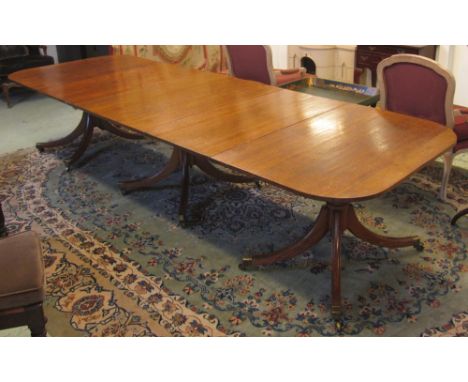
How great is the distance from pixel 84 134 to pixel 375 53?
2.63 metres

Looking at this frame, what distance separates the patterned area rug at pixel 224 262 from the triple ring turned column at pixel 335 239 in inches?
2.6

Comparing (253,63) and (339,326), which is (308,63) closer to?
(253,63)

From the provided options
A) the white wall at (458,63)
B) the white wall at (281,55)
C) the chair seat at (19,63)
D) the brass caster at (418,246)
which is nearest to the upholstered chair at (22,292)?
the brass caster at (418,246)

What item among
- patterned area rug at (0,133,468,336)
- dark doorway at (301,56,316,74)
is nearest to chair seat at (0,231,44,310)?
patterned area rug at (0,133,468,336)

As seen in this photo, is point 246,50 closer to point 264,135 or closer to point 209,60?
point 264,135

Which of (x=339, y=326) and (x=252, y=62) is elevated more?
(x=252, y=62)

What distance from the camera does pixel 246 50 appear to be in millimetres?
3863

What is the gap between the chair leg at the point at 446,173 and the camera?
2.96 metres

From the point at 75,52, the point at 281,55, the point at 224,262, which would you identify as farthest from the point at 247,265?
the point at 75,52

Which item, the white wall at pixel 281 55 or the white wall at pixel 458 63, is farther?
the white wall at pixel 281 55

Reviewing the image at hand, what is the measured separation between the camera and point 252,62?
388 centimetres

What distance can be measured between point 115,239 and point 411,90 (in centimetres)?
180

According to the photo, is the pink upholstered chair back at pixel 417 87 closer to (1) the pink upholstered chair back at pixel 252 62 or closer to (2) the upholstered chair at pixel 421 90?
(2) the upholstered chair at pixel 421 90

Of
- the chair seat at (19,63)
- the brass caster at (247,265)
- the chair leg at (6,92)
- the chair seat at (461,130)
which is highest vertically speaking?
the chair seat at (19,63)
